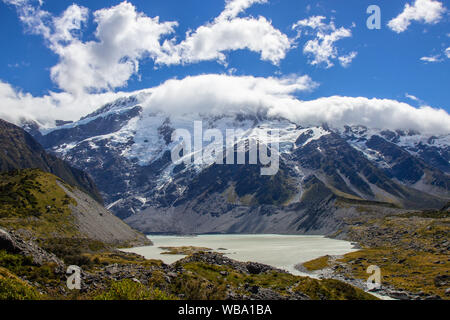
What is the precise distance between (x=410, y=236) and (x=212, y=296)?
452 ft

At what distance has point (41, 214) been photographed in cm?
17500

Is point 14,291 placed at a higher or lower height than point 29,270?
higher

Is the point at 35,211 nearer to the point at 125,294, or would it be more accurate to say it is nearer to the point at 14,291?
the point at 14,291

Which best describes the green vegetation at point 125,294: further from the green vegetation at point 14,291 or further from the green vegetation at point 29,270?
the green vegetation at point 29,270

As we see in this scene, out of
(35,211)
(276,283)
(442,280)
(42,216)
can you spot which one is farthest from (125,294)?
(35,211)

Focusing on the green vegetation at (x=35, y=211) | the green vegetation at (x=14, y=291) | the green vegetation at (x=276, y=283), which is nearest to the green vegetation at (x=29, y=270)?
the green vegetation at (x=14, y=291)

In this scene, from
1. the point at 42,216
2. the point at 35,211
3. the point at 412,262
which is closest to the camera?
the point at 412,262

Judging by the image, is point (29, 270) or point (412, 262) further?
point (412, 262)

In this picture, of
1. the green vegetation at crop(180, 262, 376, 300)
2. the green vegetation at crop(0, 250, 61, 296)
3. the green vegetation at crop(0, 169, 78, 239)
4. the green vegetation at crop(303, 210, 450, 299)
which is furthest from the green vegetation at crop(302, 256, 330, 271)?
the green vegetation at crop(0, 169, 78, 239)

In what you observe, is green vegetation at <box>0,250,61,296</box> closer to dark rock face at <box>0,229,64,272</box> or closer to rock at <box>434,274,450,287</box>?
dark rock face at <box>0,229,64,272</box>

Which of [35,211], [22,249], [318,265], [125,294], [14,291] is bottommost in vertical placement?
[318,265]
